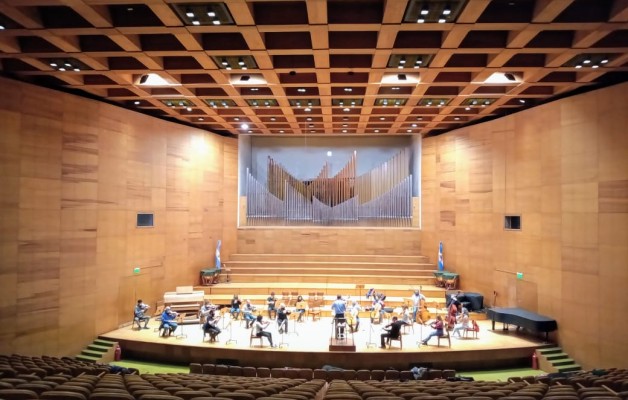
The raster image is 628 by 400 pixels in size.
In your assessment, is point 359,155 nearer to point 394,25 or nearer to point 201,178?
point 201,178

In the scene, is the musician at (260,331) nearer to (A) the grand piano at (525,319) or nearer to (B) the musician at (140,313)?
(B) the musician at (140,313)

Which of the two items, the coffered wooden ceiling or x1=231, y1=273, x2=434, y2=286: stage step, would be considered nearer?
the coffered wooden ceiling

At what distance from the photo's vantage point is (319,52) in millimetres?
8672

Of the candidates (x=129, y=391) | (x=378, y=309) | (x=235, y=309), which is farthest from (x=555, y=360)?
(x=129, y=391)

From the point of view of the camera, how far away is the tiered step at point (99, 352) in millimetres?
11183

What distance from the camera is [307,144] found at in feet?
64.8

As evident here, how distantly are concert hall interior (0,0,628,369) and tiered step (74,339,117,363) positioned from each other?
20 centimetres

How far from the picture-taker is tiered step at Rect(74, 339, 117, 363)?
36.7 ft

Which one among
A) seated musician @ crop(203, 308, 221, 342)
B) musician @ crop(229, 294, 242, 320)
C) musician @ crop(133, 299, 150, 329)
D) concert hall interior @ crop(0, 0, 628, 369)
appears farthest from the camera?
musician @ crop(229, 294, 242, 320)

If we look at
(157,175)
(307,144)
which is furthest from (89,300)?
(307,144)

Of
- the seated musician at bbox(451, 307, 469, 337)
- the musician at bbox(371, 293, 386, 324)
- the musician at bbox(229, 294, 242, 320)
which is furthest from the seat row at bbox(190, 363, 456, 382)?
the musician at bbox(371, 293, 386, 324)

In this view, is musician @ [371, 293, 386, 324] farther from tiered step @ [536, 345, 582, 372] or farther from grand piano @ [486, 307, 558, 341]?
tiered step @ [536, 345, 582, 372]

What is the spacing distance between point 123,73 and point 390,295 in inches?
436

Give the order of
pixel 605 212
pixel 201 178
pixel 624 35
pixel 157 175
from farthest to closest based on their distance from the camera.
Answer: pixel 201 178, pixel 157 175, pixel 605 212, pixel 624 35
